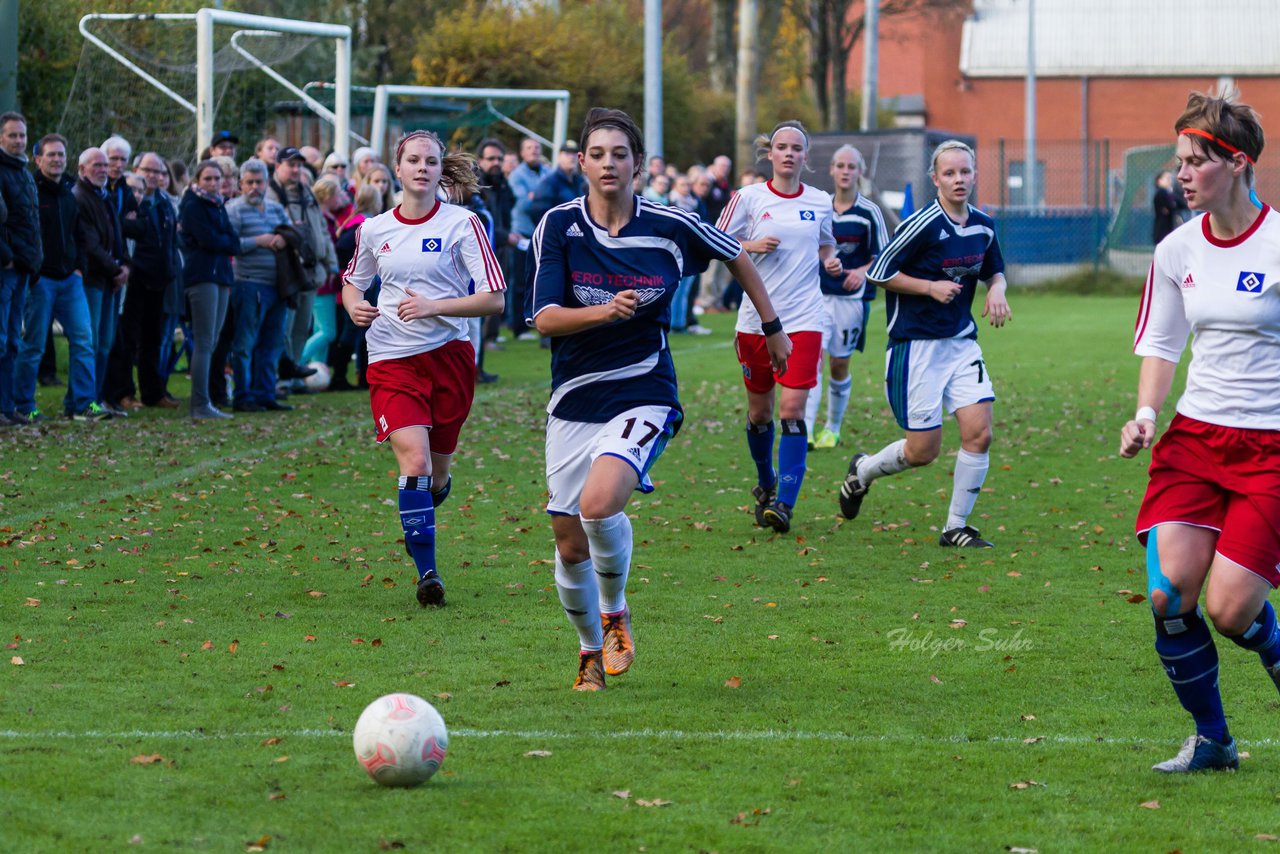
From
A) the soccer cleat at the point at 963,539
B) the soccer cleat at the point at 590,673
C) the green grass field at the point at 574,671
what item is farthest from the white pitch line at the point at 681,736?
the soccer cleat at the point at 963,539

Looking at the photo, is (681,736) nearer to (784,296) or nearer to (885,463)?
(885,463)

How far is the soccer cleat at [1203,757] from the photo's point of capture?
5176mm

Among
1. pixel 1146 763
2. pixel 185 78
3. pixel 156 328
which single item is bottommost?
pixel 1146 763

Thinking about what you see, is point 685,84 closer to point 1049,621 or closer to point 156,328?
point 156,328

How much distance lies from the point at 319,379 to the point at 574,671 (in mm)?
10572

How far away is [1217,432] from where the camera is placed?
500cm

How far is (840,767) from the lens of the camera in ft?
17.3

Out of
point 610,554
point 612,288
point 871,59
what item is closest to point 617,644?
point 610,554

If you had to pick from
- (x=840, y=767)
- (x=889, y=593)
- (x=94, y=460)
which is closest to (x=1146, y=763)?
(x=840, y=767)

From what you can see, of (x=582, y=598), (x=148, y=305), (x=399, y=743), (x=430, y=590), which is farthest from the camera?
(x=148, y=305)

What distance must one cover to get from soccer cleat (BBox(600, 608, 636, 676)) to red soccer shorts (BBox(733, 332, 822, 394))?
135 inches

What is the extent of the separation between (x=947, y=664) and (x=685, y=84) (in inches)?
1462

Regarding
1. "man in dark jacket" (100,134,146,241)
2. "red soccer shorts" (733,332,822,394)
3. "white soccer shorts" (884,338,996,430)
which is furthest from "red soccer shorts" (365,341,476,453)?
"man in dark jacket" (100,134,146,241)

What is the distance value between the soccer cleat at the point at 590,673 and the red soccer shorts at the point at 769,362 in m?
3.58
